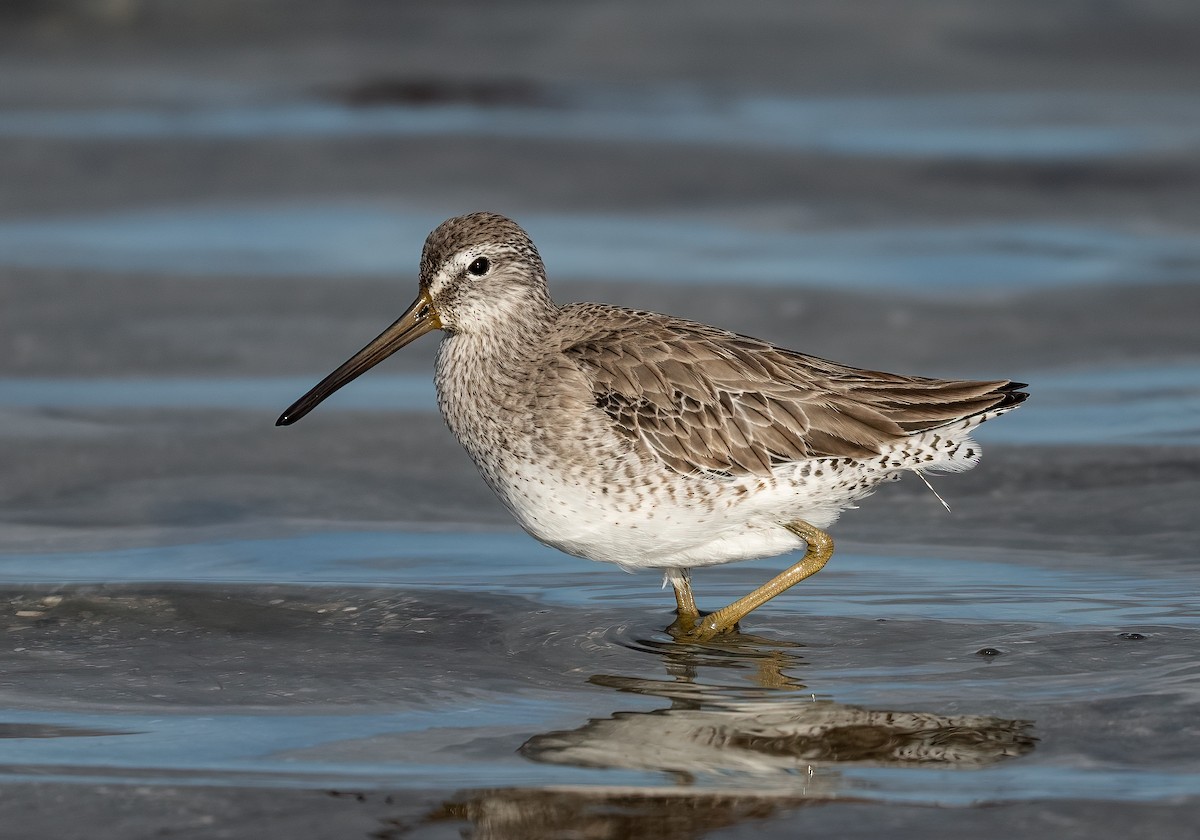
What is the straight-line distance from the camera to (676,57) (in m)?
18.5

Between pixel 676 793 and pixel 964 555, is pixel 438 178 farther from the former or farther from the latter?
pixel 676 793

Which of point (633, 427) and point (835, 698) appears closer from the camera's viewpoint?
point (835, 698)

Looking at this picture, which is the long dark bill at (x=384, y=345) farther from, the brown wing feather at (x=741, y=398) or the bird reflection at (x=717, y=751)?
the bird reflection at (x=717, y=751)

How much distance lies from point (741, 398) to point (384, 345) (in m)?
1.49

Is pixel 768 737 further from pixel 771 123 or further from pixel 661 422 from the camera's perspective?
pixel 771 123

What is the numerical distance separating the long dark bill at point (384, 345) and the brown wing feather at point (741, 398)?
58 cm

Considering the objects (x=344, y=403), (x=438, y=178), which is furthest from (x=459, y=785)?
(x=438, y=178)

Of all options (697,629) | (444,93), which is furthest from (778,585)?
(444,93)

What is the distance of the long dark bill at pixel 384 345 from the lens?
7168 mm

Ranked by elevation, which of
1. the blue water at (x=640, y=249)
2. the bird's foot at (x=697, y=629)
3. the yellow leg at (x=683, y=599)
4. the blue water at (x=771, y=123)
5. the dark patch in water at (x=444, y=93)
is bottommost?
the bird's foot at (x=697, y=629)

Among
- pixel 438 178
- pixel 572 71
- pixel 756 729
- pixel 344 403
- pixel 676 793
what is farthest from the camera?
pixel 572 71

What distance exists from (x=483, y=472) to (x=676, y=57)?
12.3m

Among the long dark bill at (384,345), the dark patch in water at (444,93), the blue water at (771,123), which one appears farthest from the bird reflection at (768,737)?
the dark patch in water at (444,93)

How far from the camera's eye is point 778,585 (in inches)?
273
